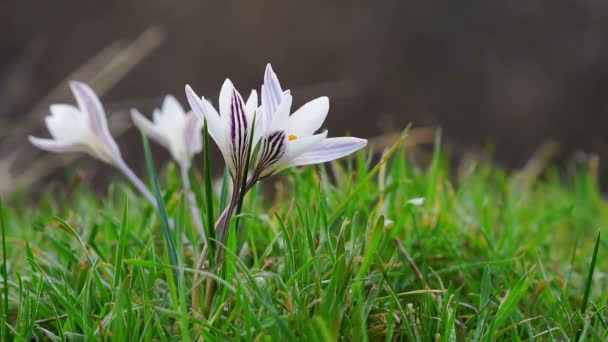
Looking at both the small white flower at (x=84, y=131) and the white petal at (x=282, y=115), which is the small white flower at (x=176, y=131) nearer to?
the small white flower at (x=84, y=131)

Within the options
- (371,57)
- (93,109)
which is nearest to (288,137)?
(93,109)

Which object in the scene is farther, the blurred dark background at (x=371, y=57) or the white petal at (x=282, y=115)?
the blurred dark background at (x=371, y=57)

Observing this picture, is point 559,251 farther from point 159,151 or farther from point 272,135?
point 159,151

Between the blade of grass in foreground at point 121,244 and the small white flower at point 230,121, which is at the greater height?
the small white flower at point 230,121

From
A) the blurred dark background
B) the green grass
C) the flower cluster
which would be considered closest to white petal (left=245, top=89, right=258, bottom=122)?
the flower cluster

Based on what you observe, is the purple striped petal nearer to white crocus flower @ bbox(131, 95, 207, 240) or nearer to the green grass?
the green grass

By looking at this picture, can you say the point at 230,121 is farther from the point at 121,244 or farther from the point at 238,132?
the point at 121,244

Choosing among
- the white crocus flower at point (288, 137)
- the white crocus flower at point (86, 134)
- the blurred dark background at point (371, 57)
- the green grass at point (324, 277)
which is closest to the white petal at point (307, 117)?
the white crocus flower at point (288, 137)
